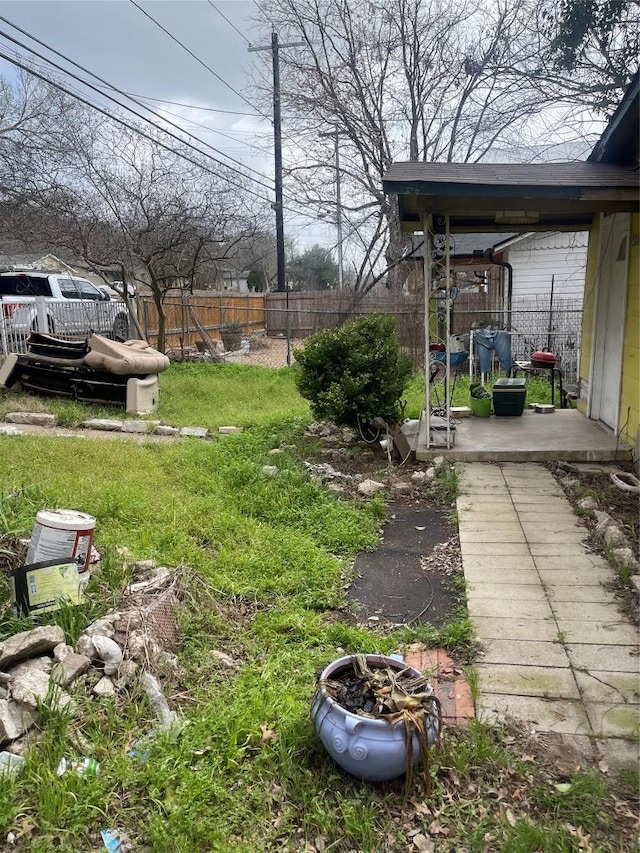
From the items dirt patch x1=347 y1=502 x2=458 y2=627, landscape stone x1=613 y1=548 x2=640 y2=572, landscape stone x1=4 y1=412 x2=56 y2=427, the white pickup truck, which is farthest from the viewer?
the white pickup truck

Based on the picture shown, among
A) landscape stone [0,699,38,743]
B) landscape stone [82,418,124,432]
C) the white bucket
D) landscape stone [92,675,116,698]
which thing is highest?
the white bucket

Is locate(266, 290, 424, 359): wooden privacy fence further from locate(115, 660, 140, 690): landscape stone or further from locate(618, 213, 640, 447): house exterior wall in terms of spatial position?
locate(115, 660, 140, 690): landscape stone

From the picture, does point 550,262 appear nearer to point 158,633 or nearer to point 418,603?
point 418,603

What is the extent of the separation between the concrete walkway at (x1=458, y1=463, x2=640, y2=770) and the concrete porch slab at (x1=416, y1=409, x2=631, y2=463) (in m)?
1.12

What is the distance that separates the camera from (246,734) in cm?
241

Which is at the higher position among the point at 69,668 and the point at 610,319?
the point at 610,319

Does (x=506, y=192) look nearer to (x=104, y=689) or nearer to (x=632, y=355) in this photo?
(x=632, y=355)

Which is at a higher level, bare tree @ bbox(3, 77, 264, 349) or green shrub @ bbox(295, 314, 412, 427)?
bare tree @ bbox(3, 77, 264, 349)

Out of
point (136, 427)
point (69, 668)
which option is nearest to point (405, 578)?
point (69, 668)

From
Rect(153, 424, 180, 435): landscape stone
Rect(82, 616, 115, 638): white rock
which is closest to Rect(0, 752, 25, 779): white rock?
Rect(82, 616, 115, 638): white rock

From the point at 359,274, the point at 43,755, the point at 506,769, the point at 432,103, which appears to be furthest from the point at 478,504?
the point at 432,103

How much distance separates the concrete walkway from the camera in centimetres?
251

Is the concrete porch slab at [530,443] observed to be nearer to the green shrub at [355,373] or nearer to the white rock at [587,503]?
the green shrub at [355,373]

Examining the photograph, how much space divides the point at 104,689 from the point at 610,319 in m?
6.34
